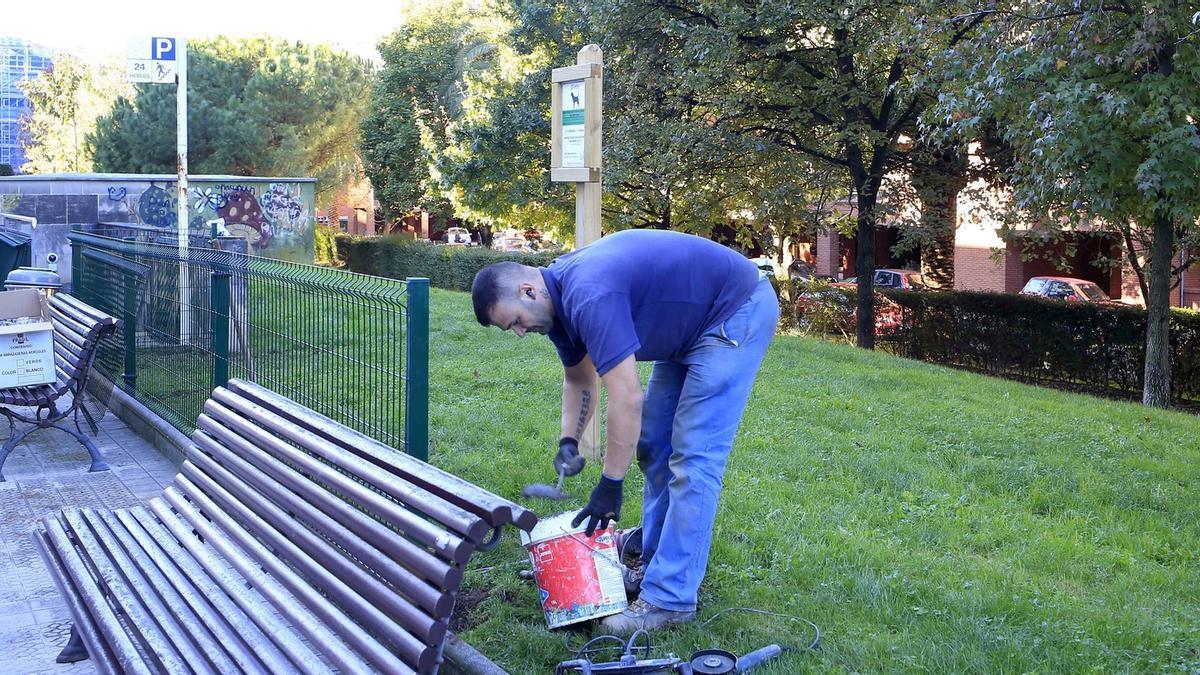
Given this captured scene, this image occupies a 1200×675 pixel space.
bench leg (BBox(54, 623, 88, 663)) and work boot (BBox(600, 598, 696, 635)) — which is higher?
work boot (BBox(600, 598, 696, 635))

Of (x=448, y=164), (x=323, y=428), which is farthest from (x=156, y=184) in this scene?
(x=323, y=428)

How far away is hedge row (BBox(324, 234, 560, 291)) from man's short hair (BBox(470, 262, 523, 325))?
22.3 m

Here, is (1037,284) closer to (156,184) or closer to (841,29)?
(841,29)

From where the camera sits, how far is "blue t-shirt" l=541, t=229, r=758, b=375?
11.7ft

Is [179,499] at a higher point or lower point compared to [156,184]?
lower

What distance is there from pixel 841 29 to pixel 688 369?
14.1 meters

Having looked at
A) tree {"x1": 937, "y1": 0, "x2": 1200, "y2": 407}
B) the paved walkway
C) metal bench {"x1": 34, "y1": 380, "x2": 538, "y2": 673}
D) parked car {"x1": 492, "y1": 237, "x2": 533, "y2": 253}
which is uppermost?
tree {"x1": 937, "y1": 0, "x2": 1200, "y2": 407}

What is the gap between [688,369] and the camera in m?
4.08

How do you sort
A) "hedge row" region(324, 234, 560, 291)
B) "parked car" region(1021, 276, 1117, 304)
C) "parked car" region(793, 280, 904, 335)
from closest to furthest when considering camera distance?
"parked car" region(793, 280, 904, 335) → "parked car" region(1021, 276, 1117, 304) → "hedge row" region(324, 234, 560, 291)

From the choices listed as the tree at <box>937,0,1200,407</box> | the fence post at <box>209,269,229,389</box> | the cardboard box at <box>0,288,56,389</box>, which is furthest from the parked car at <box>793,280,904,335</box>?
the cardboard box at <box>0,288,56,389</box>

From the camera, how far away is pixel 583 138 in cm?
624

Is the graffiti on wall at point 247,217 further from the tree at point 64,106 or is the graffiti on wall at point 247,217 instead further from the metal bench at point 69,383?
the tree at point 64,106

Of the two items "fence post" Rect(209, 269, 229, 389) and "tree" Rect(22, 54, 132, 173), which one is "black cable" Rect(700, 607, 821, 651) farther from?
"tree" Rect(22, 54, 132, 173)

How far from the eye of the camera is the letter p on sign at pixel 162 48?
1123cm
